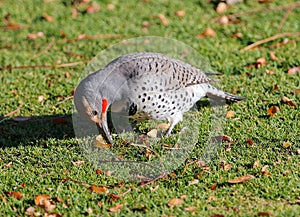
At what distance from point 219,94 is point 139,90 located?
124cm

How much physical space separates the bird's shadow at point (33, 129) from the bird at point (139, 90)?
66 centimetres

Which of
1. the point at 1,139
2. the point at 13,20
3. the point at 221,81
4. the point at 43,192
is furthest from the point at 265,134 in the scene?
the point at 13,20

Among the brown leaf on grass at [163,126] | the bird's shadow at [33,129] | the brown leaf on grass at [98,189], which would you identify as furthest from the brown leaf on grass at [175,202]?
the bird's shadow at [33,129]

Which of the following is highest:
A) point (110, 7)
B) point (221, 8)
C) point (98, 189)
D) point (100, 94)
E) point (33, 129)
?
point (221, 8)

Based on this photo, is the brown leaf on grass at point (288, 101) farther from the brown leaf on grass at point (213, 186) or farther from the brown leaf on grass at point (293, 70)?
the brown leaf on grass at point (213, 186)

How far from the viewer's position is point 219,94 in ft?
20.7

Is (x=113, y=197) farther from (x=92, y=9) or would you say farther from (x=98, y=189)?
(x=92, y=9)

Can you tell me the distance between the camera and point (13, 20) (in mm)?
8570

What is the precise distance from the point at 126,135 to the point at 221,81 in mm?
1549

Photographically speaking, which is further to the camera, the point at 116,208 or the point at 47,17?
the point at 47,17

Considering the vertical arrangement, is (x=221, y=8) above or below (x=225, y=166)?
above

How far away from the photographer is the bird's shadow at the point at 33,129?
5.88 meters

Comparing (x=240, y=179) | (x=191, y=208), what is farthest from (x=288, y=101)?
(x=191, y=208)

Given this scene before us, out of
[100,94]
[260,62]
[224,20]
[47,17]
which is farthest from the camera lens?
[47,17]
